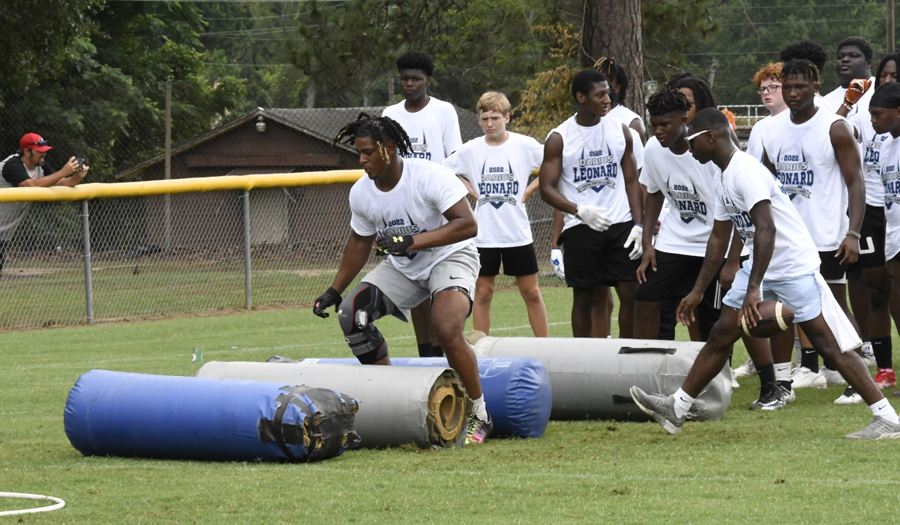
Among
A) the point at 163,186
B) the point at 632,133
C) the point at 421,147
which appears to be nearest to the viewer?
the point at 632,133

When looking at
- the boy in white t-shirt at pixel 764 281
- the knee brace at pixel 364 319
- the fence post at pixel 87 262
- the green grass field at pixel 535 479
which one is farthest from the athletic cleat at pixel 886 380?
the fence post at pixel 87 262

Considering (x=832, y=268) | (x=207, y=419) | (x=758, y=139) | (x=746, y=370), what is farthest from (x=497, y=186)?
(x=207, y=419)

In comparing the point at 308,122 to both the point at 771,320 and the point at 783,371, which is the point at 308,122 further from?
the point at 771,320

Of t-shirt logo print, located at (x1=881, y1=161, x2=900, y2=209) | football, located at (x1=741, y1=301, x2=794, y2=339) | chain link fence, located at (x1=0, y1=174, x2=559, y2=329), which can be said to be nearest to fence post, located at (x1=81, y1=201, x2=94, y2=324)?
chain link fence, located at (x1=0, y1=174, x2=559, y2=329)

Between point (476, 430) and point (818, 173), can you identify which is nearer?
point (476, 430)

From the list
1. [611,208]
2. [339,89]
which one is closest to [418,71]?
[611,208]

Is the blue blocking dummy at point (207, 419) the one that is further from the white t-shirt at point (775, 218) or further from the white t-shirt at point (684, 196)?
the white t-shirt at point (684, 196)

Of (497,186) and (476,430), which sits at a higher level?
(497,186)

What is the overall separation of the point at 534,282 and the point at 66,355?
4828 mm

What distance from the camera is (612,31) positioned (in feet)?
53.3

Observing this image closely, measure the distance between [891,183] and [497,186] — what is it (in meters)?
3.05

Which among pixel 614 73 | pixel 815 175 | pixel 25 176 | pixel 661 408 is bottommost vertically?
pixel 661 408

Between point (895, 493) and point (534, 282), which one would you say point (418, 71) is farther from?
point (895, 493)

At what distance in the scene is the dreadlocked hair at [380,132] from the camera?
A: 6836mm
